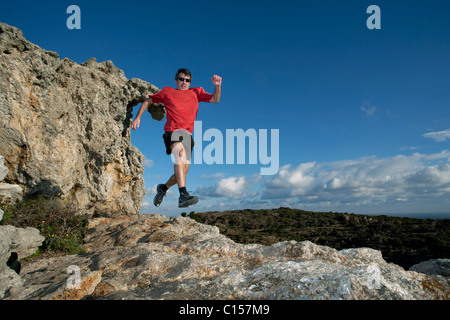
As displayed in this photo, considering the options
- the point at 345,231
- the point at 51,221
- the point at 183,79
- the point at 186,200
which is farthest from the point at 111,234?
the point at 345,231

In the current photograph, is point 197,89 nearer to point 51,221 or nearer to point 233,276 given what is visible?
point 233,276

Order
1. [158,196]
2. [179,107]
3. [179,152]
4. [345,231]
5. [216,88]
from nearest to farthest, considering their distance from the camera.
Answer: [179,152]
[179,107]
[216,88]
[158,196]
[345,231]

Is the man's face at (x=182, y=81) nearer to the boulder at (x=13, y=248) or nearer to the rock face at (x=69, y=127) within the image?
the boulder at (x=13, y=248)

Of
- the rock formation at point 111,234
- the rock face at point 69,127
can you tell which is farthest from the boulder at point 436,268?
the rock face at point 69,127

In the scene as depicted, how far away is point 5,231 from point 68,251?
9.63 feet

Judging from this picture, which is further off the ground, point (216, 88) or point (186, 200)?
point (216, 88)

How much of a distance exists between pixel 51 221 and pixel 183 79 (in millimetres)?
6790

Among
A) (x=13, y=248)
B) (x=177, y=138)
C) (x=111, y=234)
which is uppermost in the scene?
(x=177, y=138)

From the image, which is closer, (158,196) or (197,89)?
(197,89)

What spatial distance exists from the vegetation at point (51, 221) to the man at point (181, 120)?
4403mm

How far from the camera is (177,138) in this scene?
15.9ft
